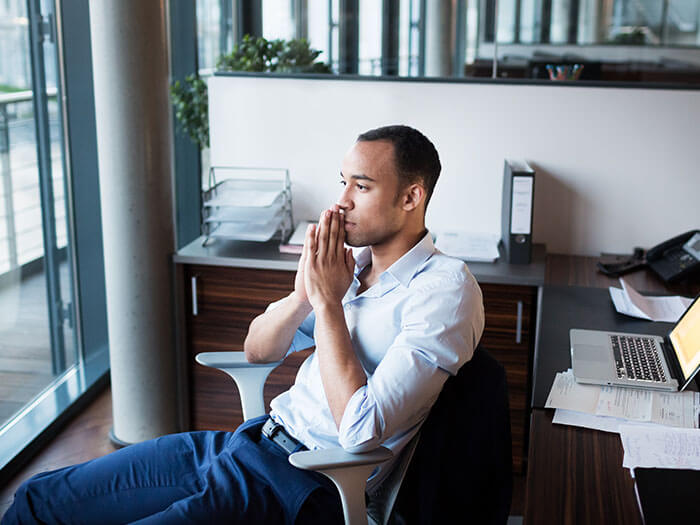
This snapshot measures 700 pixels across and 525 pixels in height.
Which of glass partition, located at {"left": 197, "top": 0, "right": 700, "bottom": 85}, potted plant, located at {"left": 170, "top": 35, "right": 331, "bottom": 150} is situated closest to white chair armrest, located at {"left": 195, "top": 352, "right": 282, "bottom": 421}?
potted plant, located at {"left": 170, "top": 35, "right": 331, "bottom": 150}

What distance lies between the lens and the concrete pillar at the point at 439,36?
5.64 m

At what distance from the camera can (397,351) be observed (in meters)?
1.58

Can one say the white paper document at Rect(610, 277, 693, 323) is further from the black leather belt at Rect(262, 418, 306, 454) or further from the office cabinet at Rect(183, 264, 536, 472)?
the black leather belt at Rect(262, 418, 306, 454)

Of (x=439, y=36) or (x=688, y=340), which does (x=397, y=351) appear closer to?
(x=688, y=340)

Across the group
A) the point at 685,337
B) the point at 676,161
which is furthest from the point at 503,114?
the point at 685,337

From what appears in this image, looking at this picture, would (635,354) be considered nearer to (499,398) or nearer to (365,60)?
(499,398)

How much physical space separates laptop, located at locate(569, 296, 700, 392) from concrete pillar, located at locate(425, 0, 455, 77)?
386 cm

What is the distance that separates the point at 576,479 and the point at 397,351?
418 millimetres

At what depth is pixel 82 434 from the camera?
3.11 meters

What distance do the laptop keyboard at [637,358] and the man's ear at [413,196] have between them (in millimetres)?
590

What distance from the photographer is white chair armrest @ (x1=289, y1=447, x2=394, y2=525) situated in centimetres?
146

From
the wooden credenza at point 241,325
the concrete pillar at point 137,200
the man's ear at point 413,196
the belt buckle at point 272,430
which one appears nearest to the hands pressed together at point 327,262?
the man's ear at point 413,196

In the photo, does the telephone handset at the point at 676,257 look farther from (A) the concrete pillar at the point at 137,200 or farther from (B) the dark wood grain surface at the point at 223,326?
(A) the concrete pillar at the point at 137,200

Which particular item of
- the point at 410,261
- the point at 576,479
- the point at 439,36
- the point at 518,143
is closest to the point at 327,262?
the point at 410,261
